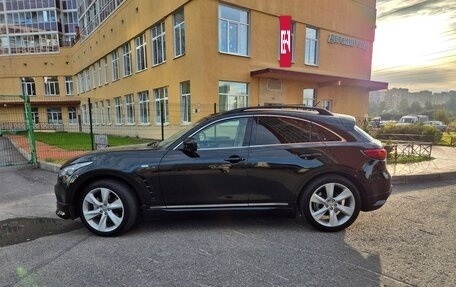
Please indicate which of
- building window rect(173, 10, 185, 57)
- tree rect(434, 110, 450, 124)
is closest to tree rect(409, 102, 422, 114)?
tree rect(434, 110, 450, 124)

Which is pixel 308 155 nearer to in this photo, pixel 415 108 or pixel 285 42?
pixel 285 42

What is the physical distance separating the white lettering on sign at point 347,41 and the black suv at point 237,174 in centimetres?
1848

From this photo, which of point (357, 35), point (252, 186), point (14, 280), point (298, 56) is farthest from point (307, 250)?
point (357, 35)

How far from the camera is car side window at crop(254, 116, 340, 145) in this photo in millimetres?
4184

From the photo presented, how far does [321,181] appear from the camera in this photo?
414cm

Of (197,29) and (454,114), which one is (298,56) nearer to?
(197,29)

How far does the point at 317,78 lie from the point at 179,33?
345 inches

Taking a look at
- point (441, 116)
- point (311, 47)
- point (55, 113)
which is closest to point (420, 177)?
point (311, 47)

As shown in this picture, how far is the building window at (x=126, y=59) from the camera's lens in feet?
75.3

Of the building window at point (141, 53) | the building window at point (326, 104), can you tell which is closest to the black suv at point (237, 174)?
the building window at point (326, 104)

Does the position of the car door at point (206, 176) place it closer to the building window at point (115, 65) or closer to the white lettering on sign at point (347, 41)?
the white lettering on sign at point (347, 41)

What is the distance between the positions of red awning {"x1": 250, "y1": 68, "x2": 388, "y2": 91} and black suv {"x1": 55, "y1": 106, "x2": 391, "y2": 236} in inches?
453

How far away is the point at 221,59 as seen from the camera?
1498cm

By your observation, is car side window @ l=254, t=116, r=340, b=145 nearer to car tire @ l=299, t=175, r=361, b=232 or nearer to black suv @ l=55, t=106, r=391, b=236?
black suv @ l=55, t=106, r=391, b=236
